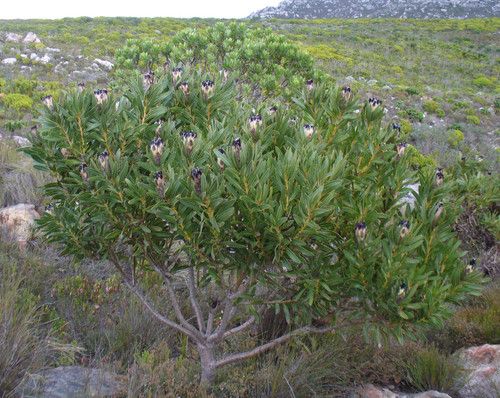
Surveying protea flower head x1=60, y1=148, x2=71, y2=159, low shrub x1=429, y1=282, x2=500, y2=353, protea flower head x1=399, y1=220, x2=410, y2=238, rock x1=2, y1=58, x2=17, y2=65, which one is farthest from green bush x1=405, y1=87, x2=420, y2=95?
protea flower head x1=60, y1=148, x2=71, y2=159

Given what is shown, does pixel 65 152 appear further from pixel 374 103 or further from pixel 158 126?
pixel 374 103

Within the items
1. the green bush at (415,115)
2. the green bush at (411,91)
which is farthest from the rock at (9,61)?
the green bush at (411,91)

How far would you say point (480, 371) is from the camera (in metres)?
3.65

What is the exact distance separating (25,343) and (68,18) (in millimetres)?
34656

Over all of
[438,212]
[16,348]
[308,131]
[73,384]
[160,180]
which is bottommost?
[73,384]

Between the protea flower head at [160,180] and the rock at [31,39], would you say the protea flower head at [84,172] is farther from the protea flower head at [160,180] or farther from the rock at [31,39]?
the rock at [31,39]

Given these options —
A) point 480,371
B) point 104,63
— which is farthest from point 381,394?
point 104,63

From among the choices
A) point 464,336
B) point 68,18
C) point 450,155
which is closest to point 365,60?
point 450,155

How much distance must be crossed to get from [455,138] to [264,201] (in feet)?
41.5

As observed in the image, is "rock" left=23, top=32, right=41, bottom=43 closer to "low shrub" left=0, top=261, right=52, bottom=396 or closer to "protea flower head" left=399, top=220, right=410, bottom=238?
"low shrub" left=0, top=261, right=52, bottom=396

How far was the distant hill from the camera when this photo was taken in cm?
6003

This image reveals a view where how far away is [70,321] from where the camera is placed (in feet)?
12.4

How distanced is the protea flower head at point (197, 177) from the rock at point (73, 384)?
146cm

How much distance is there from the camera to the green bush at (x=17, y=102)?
10922 mm
